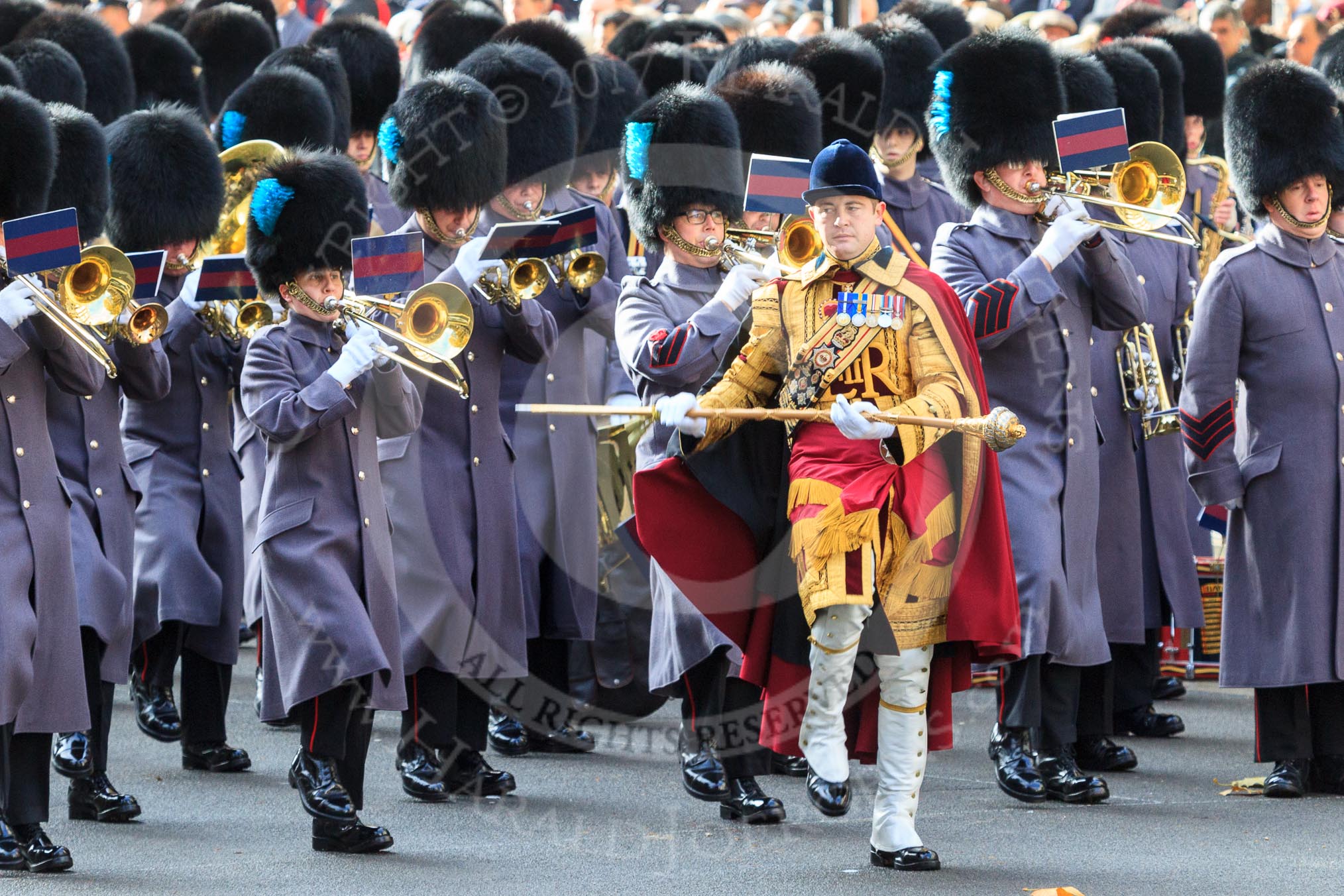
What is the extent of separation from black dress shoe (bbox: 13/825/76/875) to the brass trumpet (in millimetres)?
3540

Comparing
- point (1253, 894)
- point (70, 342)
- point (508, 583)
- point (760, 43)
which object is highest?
point (760, 43)

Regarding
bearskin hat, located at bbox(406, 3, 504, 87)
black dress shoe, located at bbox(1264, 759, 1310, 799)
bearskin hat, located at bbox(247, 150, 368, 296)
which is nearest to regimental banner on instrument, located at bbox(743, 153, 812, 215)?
bearskin hat, located at bbox(247, 150, 368, 296)

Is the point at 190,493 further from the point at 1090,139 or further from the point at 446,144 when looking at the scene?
the point at 1090,139

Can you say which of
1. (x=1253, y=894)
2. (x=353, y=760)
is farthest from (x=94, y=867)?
(x=1253, y=894)

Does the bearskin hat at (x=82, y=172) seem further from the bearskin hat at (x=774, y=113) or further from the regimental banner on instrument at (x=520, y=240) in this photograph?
the bearskin hat at (x=774, y=113)

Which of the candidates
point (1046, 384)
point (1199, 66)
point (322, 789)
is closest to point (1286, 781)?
point (1046, 384)

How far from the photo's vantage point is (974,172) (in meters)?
6.63

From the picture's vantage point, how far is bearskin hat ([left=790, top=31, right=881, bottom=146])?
8.18m

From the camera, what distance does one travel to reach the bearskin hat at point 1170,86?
8859 mm

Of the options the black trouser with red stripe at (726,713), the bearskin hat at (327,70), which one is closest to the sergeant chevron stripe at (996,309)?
the black trouser with red stripe at (726,713)

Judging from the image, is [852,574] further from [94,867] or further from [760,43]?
[760,43]

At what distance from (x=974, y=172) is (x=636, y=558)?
153 centimetres

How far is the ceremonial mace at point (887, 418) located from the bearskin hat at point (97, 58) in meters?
4.34

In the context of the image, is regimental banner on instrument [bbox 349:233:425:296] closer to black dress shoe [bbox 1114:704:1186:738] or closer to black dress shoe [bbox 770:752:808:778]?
black dress shoe [bbox 770:752:808:778]
